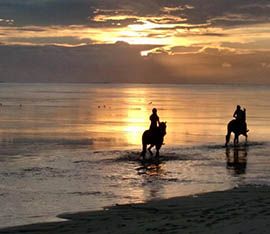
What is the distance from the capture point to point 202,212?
39.1ft

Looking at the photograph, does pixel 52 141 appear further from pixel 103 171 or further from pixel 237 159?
pixel 103 171

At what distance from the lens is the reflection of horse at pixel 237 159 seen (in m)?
21.8

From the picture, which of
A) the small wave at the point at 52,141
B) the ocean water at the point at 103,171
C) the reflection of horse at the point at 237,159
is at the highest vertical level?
the small wave at the point at 52,141

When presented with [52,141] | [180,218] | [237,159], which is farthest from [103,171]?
[52,141]

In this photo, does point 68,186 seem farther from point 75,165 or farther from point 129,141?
point 129,141

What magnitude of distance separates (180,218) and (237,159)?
546 inches

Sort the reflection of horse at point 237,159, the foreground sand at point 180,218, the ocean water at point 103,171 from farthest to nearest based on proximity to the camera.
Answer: the reflection of horse at point 237,159
the ocean water at point 103,171
the foreground sand at point 180,218

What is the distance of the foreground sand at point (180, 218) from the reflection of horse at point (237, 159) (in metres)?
6.93

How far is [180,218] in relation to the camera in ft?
37.0

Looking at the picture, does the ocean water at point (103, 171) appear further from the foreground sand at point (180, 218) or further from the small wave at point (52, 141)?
the foreground sand at point (180, 218)

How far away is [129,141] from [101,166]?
37.9 ft

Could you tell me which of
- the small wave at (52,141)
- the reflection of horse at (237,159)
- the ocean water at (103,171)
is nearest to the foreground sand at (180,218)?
the ocean water at (103,171)

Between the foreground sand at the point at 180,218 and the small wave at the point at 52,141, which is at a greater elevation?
the small wave at the point at 52,141

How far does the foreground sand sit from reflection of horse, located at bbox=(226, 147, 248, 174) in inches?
273
